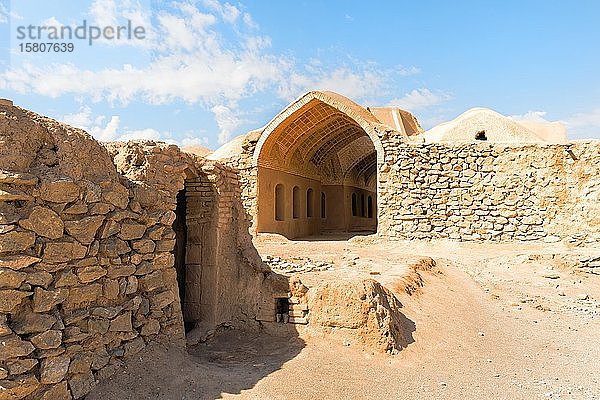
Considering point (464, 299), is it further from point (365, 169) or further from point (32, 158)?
point (365, 169)

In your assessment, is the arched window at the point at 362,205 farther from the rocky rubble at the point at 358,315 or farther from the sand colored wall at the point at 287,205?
the rocky rubble at the point at 358,315

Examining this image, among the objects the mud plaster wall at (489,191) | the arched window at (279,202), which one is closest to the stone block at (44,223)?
the mud plaster wall at (489,191)

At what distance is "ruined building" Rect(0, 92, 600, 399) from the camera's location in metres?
3.91

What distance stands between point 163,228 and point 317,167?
55.7 ft

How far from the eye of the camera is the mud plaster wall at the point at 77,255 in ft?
12.4

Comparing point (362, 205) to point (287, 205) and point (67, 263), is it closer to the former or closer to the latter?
point (287, 205)

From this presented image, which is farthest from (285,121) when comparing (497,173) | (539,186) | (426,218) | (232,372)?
(232,372)

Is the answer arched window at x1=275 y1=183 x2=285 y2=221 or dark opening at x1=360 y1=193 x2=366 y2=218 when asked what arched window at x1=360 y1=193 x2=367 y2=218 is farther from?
arched window at x1=275 y1=183 x2=285 y2=221

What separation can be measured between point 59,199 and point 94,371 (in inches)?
65.9

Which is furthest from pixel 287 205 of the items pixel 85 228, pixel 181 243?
pixel 85 228

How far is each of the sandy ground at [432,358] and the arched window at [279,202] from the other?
27.1 feet

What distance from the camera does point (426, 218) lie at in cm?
1570

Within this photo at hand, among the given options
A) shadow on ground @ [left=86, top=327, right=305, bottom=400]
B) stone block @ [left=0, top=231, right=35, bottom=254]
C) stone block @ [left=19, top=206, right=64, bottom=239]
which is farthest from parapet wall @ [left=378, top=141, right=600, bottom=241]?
stone block @ [left=0, top=231, right=35, bottom=254]

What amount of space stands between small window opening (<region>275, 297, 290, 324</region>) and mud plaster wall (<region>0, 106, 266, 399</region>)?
5.67 feet
